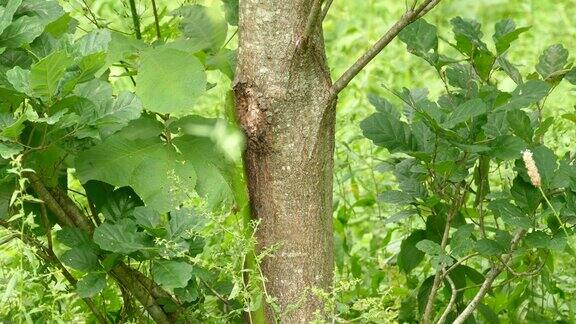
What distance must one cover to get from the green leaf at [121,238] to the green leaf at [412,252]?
71 cm

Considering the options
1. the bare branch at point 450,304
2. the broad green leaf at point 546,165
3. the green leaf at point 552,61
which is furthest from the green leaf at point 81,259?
the green leaf at point 552,61

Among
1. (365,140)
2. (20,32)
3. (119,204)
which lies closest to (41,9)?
(20,32)

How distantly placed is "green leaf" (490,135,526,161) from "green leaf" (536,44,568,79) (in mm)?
262

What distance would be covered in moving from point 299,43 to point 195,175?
0.37 m

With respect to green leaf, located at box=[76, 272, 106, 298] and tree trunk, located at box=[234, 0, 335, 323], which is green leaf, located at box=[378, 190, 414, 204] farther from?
green leaf, located at box=[76, 272, 106, 298]

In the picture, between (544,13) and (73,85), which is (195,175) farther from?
(544,13)

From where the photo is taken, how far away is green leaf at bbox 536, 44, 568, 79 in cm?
244

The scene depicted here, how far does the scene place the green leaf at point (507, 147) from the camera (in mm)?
2227

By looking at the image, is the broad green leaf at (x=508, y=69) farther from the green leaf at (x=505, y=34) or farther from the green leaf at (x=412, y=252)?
the green leaf at (x=412, y=252)

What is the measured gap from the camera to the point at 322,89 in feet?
7.71

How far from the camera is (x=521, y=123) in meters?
2.29

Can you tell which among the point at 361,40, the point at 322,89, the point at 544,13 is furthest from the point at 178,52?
the point at 544,13

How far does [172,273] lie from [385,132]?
0.56 meters

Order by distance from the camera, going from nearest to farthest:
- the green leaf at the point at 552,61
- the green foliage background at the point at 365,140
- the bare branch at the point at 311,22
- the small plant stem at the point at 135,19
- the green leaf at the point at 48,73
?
1. the green leaf at the point at 48,73
2. the bare branch at the point at 311,22
3. the green foliage background at the point at 365,140
4. the green leaf at the point at 552,61
5. the small plant stem at the point at 135,19
